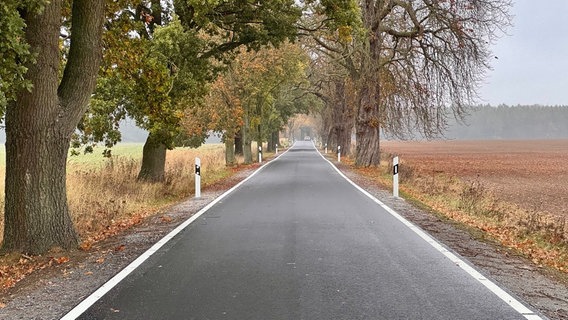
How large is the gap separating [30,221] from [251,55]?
22323 mm

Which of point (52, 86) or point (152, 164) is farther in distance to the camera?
point (152, 164)

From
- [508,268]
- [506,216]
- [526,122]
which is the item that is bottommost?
[506,216]

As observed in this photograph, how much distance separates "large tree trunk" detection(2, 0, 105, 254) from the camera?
266 inches

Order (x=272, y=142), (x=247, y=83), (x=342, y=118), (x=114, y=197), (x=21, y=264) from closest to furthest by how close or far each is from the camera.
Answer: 1. (x=21, y=264)
2. (x=114, y=197)
3. (x=247, y=83)
4. (x=342, y=118)
5. (x=272, y=142)

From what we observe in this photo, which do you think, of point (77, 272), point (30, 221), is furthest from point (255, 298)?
point (30, 221)

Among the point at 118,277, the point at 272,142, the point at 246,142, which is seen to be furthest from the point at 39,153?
the point at 272,142

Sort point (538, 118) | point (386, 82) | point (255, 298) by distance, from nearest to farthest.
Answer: point (255, 298), point (386, 82), point (538, 118)

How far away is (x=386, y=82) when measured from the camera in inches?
927

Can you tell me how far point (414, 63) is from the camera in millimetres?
22562

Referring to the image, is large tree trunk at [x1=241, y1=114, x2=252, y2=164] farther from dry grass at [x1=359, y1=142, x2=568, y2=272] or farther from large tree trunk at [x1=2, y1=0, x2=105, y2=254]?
→ large tree trunk at [x1=2, y1=0, x2=105, y2=254]

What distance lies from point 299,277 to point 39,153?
4162 mm

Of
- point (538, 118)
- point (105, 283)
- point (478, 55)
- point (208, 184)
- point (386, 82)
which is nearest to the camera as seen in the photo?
point (105, 283)

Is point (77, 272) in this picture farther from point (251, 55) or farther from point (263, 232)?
point (251, 55)

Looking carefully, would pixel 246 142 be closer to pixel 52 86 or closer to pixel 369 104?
pixel 369 104
